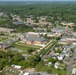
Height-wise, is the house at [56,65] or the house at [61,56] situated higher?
the house at [56,65]

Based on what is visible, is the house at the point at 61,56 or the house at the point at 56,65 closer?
the house at the point at 56,65

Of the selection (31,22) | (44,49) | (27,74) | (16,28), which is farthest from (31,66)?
(31,22)

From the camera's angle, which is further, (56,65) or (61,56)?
(61,56)

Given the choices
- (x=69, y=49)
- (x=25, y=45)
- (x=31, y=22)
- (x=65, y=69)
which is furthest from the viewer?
(x=31, y=22)

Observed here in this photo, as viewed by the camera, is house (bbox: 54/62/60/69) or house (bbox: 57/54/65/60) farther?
house (bbox: 57/54/65/60)

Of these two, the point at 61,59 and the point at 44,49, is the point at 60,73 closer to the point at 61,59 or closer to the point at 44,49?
the point at 61,59

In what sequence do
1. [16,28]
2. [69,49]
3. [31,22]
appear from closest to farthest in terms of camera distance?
[69,49] → [16,28] → [31,22]

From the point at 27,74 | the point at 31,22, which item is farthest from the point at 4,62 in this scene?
the point at 31,22

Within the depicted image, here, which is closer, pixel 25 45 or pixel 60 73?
pixel 60 73

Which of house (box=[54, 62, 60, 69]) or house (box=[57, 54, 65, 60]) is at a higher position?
house (box=[54, 62, 60, 69])
